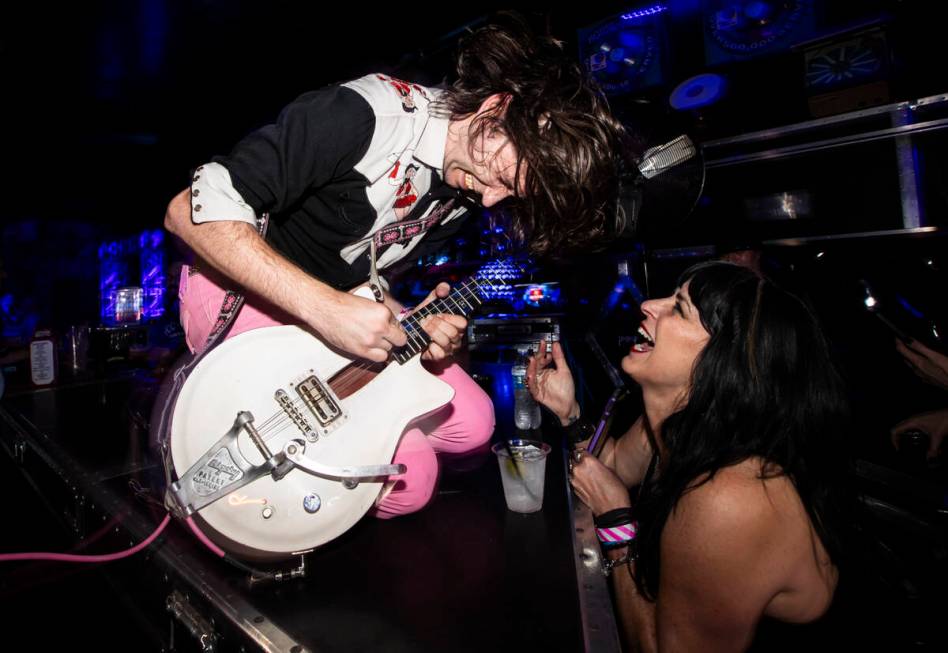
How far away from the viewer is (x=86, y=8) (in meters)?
3.89

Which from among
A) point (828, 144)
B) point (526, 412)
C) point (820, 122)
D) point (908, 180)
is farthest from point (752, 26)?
point (526, 412)

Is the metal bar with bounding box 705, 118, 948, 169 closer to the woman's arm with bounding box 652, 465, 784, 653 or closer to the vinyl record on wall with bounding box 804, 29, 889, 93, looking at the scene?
the vinyl record on wall with bounding box 804, 29, 889, 93

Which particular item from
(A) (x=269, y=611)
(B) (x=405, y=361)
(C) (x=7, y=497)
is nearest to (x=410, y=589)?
(A) (x=269, y=611)

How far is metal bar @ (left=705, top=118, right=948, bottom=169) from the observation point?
3639 millimetres

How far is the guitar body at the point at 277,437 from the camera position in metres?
1.33

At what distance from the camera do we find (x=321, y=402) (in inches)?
57.3

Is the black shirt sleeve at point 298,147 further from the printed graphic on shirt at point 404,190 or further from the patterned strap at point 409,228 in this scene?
the patterned strap at point 409,228

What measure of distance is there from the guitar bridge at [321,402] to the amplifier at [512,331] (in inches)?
152

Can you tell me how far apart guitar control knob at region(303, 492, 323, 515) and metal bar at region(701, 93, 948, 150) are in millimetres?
4650

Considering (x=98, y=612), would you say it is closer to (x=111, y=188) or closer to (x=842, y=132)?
(x=842, y=132)

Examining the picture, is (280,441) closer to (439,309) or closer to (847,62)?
(439,309)

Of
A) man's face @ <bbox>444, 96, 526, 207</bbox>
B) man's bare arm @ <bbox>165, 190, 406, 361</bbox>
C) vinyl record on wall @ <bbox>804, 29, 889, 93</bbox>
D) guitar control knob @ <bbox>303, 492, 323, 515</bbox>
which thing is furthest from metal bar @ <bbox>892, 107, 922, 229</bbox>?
guitar control knob @ <bbox>303, 492, 323, 515</bbox>

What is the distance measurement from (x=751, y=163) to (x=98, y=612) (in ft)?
18.6

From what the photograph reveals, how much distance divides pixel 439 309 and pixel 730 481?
1.11 meters
